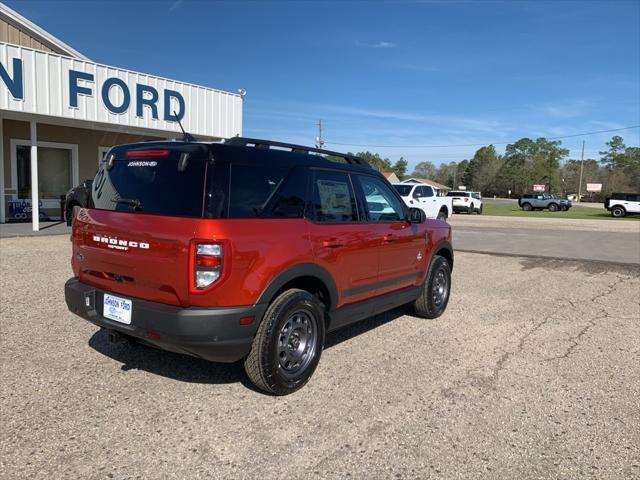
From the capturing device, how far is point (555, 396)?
384cm

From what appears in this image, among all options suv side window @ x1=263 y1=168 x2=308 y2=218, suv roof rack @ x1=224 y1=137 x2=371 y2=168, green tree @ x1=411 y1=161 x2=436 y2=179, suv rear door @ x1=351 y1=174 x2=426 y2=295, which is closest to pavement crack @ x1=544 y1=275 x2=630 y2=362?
suv rear door @ x1=351 y1=174 x2=426 y2=295

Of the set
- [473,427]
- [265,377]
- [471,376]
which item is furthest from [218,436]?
[471,376]

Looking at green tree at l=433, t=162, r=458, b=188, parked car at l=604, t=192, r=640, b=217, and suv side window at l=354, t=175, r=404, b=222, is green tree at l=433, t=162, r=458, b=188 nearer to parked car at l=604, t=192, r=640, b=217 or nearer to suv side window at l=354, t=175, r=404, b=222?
parked car at l=604, t=192, r=640, b=217

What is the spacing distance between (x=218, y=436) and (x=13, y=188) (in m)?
16.0

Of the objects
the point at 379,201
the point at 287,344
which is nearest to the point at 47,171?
the point at 379,201

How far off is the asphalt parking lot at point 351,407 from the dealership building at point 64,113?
8.85 m

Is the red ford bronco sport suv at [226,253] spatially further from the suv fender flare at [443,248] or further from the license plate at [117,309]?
the suv fender flare at [443,248]

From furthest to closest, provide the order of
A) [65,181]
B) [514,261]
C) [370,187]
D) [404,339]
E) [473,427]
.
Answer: [65,181] → [514,261] → [404,339] → [370,187] → [473,427]

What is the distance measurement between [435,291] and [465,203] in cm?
3266

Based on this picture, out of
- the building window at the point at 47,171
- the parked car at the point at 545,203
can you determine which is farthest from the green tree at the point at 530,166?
the building window at the point at 47,171

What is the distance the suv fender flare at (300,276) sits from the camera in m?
3.44

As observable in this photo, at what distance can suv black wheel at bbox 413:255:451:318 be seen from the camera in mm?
5811

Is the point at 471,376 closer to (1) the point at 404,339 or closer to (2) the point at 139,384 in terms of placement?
(1) the point at 404,339

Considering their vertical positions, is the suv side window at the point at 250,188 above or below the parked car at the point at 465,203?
above
